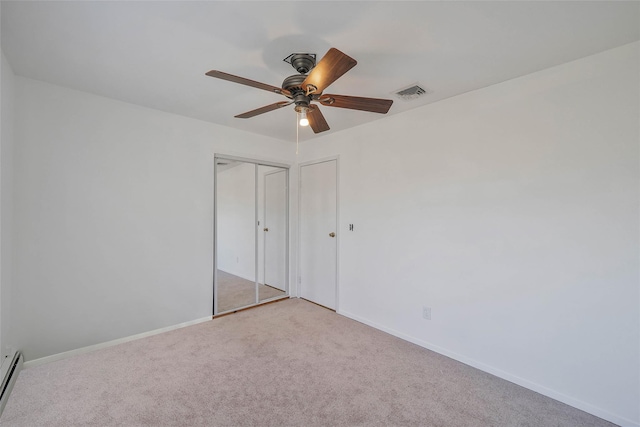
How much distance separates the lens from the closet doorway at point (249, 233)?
350 centimetres

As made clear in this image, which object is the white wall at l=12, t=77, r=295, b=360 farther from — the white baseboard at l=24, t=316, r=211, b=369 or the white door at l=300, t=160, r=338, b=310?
the white door at l=300, t=160, r=338, b=310

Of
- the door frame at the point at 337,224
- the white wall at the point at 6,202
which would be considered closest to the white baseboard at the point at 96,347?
the white wall at the point at 6,202

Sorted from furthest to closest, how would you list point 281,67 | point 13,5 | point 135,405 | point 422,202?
point 422,202 → point 281,67 → point 135,405 → point 13,5

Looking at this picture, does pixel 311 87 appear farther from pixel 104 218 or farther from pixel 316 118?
pixel 104 218

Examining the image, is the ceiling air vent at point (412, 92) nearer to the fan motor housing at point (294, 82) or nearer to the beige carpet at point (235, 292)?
the fan motor housing at point (294, 82)

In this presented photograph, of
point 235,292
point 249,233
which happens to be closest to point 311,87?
point 249,233

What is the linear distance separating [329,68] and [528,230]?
1.94 m

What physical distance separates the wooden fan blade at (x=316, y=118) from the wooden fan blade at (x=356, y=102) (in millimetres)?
105

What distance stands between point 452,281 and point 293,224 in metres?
2.45

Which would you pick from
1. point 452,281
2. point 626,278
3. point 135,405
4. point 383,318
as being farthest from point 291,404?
point 626,278

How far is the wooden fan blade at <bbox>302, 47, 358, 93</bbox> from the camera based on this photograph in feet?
4.39

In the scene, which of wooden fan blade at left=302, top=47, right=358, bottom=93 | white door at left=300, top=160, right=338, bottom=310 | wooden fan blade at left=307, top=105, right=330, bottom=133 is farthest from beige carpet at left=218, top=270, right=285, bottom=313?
wooden fan blade at left=302, top=47, right=358, bottom=93

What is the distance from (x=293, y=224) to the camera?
13.9 ft

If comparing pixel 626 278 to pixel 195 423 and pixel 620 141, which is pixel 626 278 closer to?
pixel 620 141
